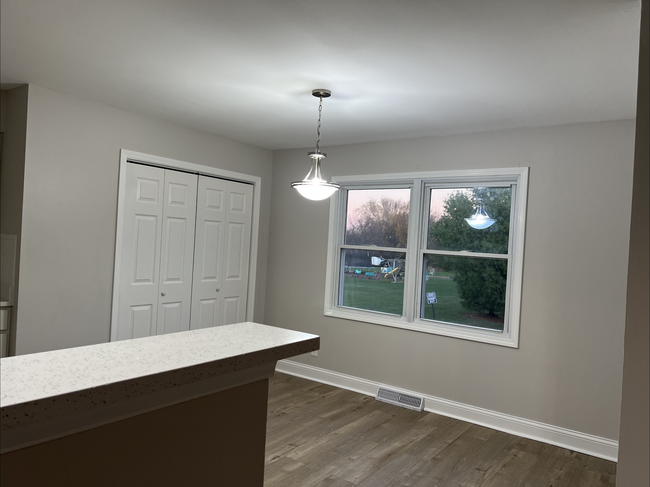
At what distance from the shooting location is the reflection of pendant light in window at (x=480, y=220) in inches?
161

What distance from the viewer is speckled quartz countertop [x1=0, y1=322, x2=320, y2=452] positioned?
2.23ft

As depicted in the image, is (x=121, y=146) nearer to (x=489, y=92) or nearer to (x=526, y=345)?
(x=489, y=92)

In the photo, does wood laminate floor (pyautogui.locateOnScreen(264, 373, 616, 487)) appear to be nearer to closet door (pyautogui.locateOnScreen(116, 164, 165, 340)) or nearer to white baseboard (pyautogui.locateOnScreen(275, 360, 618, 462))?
white baseboard (pyautogui.locateOnScreen(275, 360, 618, 462))

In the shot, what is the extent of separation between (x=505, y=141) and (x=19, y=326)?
12.7 feet

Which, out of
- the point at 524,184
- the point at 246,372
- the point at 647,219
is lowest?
the point at 246,372

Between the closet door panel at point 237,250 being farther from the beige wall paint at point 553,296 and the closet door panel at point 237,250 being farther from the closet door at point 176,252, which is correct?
the beige wall paint at point 553,296

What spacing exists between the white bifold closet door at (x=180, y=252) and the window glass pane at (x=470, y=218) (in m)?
1.97

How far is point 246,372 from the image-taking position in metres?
1.09

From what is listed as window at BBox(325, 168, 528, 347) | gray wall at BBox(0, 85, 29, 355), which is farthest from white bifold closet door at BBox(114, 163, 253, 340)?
window at BBox(325, 168, 528, 347)

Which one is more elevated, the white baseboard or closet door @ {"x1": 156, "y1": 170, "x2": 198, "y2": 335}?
closet door @ {"x1": 156, "y1": 170, "x2": 198, "y2": 335}

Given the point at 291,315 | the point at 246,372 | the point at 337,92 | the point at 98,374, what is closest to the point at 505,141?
the point at 337,92

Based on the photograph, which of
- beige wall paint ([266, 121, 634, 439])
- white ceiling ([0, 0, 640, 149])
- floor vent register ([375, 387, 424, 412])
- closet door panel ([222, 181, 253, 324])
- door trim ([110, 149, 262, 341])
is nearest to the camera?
white ceiling ([0, 0, 640, 149])

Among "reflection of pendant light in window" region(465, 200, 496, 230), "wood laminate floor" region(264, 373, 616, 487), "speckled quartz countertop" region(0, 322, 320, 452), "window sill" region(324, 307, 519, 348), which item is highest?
"reflection of pendant light in window" region(465, 200, 496, 230)

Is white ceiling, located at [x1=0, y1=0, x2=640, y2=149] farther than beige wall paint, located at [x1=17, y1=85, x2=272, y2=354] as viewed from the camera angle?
No
